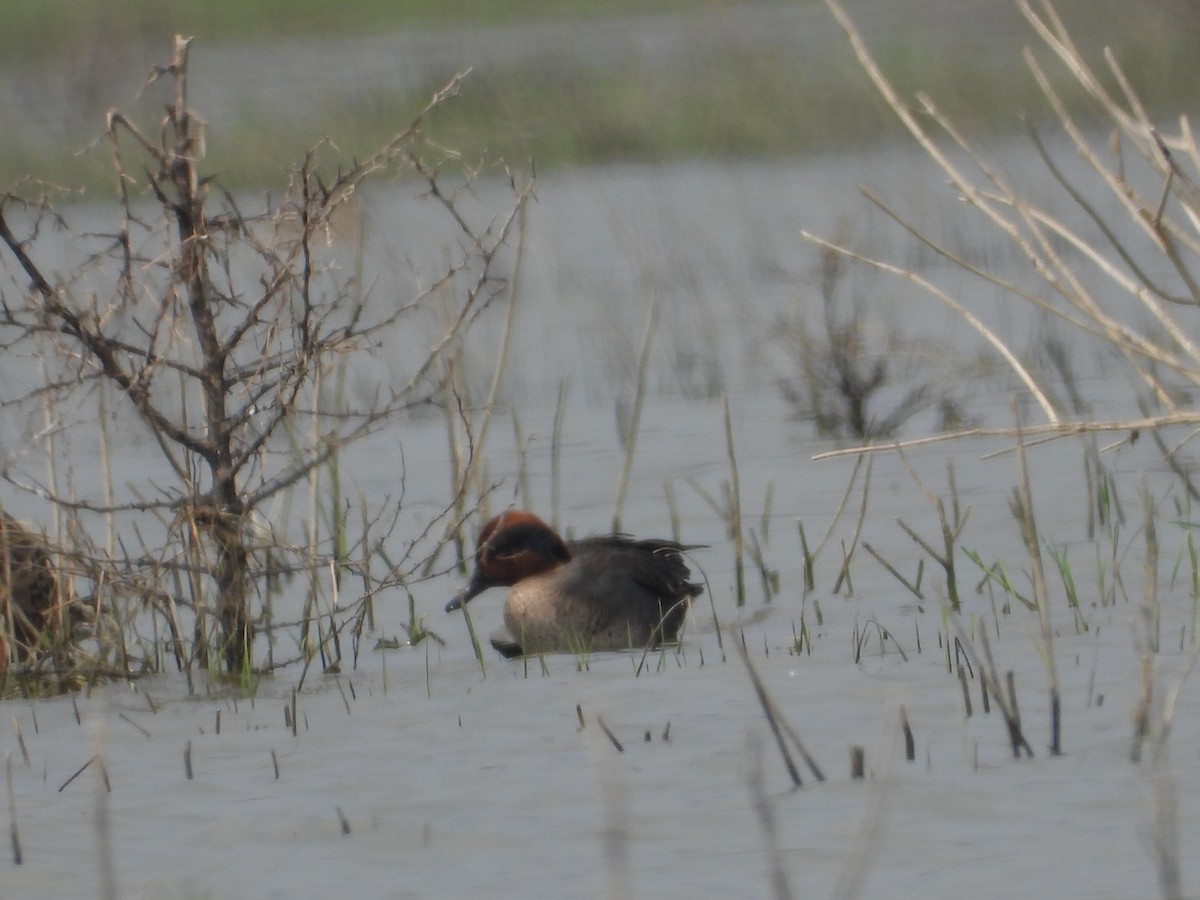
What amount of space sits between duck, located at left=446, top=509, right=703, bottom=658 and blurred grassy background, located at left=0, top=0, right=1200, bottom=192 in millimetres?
8180

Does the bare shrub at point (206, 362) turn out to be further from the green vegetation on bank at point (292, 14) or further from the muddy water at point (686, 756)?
the green vegetation on bank at point (292, 14)

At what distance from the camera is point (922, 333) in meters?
10.6

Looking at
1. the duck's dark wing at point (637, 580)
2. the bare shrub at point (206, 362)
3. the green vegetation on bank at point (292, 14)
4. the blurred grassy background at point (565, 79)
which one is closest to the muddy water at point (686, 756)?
the duck's dark wing at point (637, 580)

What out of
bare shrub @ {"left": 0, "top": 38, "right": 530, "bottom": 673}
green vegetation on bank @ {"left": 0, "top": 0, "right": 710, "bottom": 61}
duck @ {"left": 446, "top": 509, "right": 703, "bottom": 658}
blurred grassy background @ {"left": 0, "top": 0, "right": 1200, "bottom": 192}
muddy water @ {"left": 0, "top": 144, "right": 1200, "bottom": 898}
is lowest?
muddy water @ {"left": 0, "top": 144, "right": 1200, "bottom": 898}

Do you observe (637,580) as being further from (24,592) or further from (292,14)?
(292,14)

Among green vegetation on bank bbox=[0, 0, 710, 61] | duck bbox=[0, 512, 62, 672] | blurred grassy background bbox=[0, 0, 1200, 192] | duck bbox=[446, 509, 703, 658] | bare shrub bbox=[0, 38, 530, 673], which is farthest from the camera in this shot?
green vegetation on bank bbox=[0, 0, 710, 61]

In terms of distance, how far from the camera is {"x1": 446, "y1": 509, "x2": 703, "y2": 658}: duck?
5.39 m

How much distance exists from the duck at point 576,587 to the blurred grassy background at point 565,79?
8.18 m

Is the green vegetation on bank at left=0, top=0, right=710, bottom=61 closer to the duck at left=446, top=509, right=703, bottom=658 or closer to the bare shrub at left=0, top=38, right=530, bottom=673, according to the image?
the duck at left=446, top=509, right=703, bottom=658

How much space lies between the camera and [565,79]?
19.6 meters

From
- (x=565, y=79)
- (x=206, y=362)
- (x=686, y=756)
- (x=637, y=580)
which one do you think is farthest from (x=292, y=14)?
(x=686, y=756)

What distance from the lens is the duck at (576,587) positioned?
17.7ft

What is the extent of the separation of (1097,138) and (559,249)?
5.69m

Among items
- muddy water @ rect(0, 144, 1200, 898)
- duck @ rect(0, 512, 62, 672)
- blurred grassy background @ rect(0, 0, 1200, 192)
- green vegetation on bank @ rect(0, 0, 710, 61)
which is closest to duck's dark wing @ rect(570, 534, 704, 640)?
muddy water @ rect(0, 144, 1200, 898)
